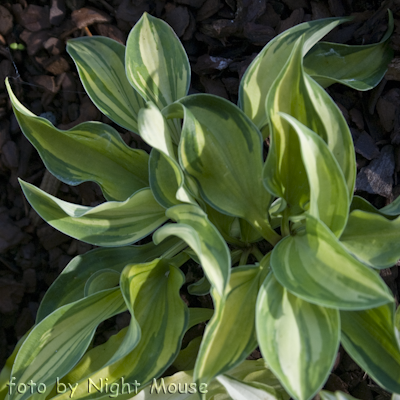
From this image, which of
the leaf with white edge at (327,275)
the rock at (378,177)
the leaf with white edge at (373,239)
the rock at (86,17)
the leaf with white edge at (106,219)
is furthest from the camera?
the rock at (86,17)

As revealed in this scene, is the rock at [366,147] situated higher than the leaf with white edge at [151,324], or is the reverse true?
the rock at [366,147]

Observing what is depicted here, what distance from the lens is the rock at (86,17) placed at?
3.27 feet

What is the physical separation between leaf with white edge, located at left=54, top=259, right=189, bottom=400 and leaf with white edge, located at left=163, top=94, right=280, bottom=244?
17 cm

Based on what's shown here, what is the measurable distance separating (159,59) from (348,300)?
1.86 feet

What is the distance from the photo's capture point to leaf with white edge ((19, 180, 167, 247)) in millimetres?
675

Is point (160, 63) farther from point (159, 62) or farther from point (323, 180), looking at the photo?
point (323, 180)

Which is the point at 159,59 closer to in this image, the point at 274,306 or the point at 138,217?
the point at 138,217

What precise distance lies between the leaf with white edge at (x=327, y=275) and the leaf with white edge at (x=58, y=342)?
331mm

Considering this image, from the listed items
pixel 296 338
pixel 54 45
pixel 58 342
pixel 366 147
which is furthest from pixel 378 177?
pixel 54 45

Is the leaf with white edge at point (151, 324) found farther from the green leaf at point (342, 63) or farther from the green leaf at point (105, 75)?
the green leaf at point (342, 63)

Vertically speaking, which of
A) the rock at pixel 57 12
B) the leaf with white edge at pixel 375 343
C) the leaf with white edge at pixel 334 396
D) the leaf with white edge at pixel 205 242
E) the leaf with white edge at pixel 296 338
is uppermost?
the rock at pixel 57 12

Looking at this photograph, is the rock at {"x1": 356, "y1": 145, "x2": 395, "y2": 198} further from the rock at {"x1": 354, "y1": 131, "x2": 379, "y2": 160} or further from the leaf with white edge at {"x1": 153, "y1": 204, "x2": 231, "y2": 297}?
the leaf with white edge at {"x1": 153, "y1": 204, "x2": 231, "y2": 297}

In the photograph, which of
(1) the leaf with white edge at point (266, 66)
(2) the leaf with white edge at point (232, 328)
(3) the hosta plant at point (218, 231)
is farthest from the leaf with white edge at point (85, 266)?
(1) the leaf with white edge at point (266, 66)

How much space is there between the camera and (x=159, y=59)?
765 mm
